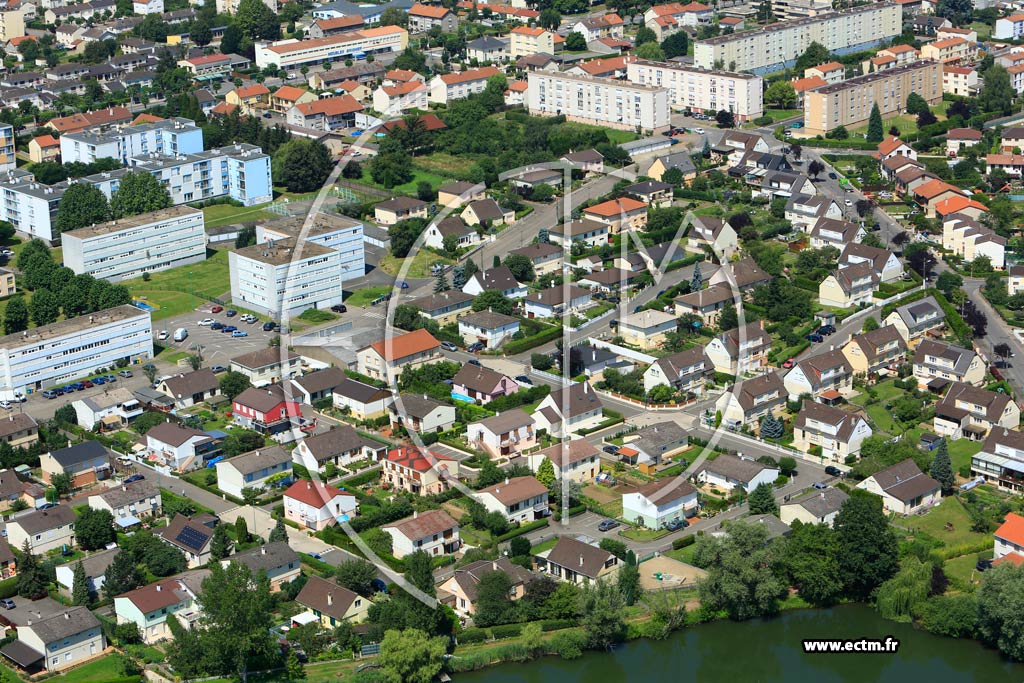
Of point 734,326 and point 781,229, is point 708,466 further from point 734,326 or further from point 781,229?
point 781,229

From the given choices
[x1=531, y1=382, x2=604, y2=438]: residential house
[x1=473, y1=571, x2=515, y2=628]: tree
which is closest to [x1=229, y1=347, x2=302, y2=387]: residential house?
[x1=531, y1=382, x2=604, y2=438]: residential house

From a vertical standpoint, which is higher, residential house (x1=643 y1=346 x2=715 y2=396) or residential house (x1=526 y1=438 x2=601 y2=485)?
residential house (x1=643 y1=346 x2=715 y2=396)

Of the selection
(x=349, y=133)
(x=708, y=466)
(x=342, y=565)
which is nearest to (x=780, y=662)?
(x=708, y=466)

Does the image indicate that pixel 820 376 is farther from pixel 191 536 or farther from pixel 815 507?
pixel 191 536

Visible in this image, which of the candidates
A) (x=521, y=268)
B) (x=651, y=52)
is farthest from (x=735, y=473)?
(x=651, y=52)

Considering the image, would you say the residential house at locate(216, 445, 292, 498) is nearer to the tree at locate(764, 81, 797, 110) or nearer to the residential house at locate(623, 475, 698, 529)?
the residential house at locate(623, 475, 698, 529)

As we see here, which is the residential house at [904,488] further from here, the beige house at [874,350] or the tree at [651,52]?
the tree at [651,52]
